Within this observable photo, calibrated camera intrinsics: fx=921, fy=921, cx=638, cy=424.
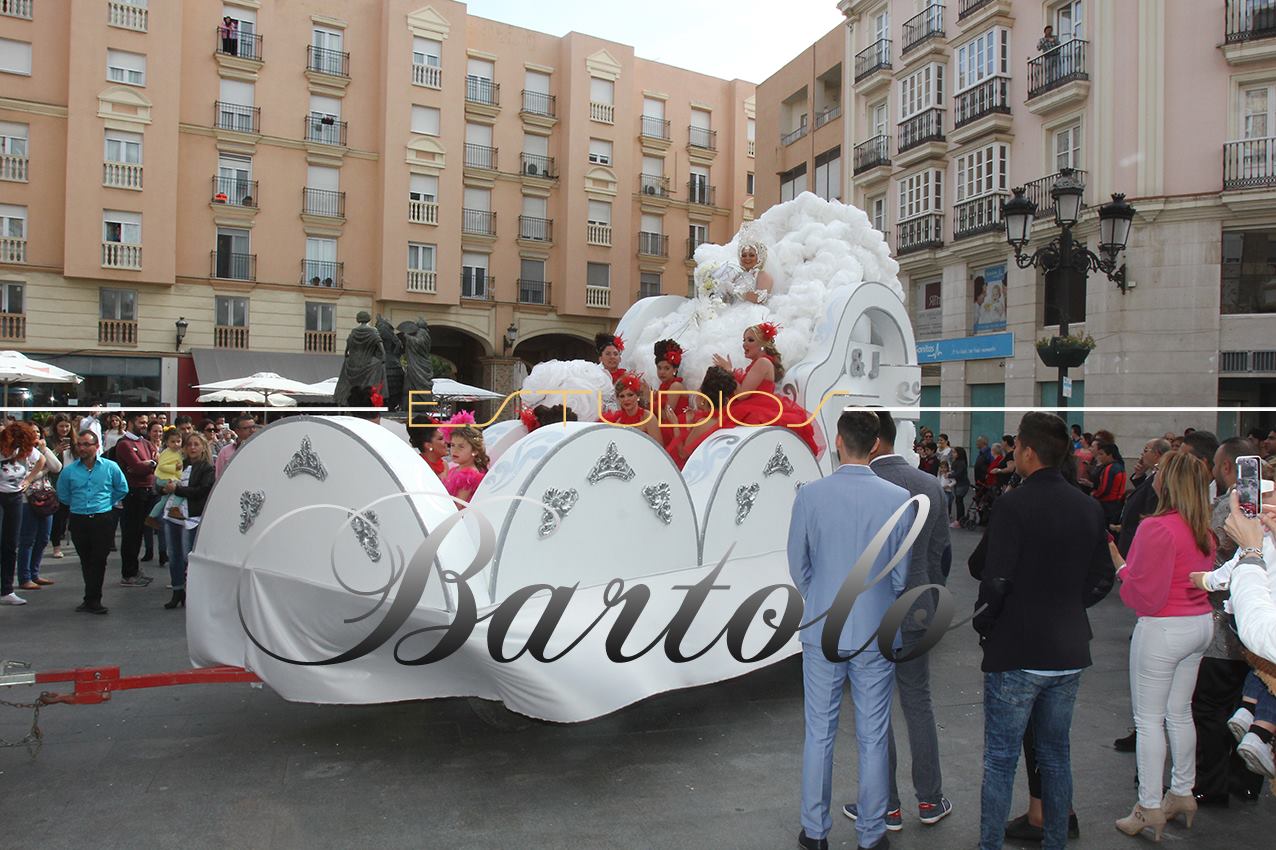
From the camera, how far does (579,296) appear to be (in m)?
31.7

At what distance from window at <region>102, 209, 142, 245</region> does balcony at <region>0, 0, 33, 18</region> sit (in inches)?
206

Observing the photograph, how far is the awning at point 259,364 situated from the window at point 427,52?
31.6 ft

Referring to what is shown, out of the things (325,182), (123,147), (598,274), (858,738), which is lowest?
(858,738)

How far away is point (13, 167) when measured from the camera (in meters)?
24.6

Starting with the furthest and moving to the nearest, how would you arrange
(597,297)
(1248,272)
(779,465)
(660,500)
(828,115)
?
(597,297) → (828,115) → (1248,272) → (779,465) → (660,500)

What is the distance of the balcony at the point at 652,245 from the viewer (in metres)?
33.1

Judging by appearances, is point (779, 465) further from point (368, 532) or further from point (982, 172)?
point (982, 172)

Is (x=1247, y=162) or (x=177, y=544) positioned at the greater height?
(x=1247, y=162)

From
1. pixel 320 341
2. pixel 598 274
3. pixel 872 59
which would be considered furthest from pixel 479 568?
pixel 598 274

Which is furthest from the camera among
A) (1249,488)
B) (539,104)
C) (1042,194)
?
(539,104)

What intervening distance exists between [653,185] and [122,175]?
17.0 metres

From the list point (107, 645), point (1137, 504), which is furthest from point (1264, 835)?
point (107, 645)

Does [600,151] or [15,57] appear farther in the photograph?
[600,151]

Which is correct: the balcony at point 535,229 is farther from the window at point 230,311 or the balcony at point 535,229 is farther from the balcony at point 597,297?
the window at point 230,311
